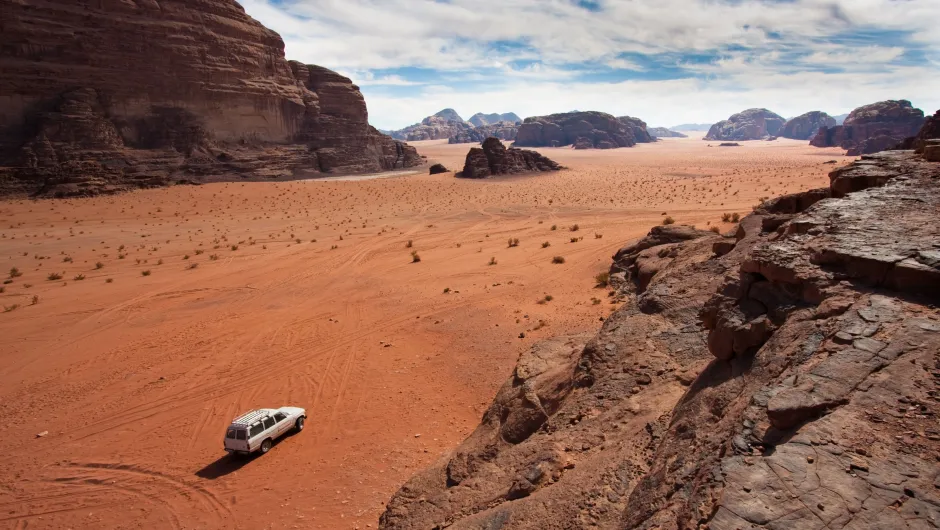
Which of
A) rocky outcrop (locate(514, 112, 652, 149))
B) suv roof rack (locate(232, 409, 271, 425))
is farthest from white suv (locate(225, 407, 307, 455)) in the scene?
rocky outcrop (locate(514, 112, 652, 149))

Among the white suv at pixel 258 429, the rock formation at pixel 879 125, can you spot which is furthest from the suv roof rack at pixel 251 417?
the rock formation at pixel 879 125

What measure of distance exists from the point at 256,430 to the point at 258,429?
0.04 meters

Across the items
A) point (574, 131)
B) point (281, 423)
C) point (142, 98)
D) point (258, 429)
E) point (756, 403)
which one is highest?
point (574, 131)

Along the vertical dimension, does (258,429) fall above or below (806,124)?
below

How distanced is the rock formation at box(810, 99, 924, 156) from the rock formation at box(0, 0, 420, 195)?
302ft

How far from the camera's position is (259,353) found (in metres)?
13.3

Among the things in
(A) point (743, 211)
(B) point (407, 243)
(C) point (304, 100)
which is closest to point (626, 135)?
(C) point (304, 100)

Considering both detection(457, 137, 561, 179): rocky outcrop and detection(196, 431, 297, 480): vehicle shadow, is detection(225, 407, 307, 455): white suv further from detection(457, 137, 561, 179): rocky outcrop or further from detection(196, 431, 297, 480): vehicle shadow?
detection(457, 137, 561, 179): rocky outcrop

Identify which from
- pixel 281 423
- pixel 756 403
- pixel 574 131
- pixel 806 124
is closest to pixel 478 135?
pixel 574 131

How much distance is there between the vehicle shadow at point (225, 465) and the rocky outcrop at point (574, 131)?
149563mm

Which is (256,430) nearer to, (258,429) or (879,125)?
(258,429)

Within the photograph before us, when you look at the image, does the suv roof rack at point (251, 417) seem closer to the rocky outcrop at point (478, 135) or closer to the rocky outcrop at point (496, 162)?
the rocky outcrop at point (496, 162)

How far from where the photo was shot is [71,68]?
1689 inches

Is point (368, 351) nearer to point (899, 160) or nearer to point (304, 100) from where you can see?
point (899, 160)
